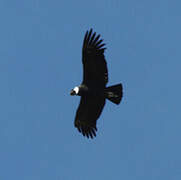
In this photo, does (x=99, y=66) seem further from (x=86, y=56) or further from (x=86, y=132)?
(x=86, y=132)

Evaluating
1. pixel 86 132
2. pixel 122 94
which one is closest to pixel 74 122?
pixel 86 132

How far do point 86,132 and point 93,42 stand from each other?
3.07 m

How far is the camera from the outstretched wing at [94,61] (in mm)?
26297

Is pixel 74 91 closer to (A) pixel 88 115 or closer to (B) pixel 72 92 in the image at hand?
(B) pixel 72 92

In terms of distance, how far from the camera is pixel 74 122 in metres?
27.9

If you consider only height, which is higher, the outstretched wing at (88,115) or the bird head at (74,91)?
the bird head at (74,91)

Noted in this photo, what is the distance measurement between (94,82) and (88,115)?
1403mm

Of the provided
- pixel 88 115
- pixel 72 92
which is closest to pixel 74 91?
pixel 72 92

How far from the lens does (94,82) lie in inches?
1051

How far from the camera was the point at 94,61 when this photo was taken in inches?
1038

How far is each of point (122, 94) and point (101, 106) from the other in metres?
1.01

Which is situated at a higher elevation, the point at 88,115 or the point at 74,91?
the point at 74,91

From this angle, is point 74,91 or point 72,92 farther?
point 72,92

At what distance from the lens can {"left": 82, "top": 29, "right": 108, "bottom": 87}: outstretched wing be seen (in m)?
26.3
